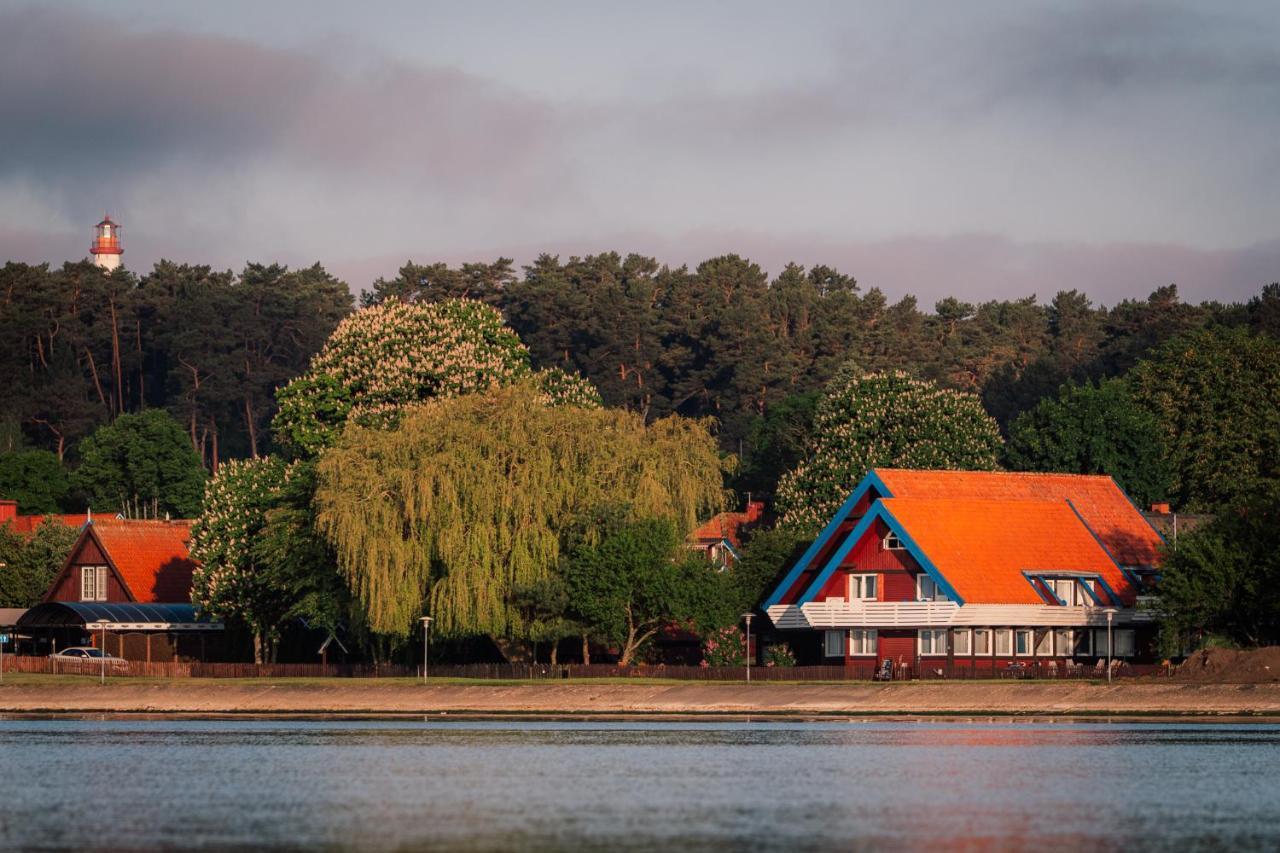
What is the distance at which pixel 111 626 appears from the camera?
4235 inches

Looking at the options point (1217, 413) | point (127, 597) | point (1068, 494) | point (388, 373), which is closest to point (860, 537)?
point (1068, 494)

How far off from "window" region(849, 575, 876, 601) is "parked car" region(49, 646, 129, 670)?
32.7 metres

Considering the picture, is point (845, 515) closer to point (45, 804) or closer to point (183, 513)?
point (45, 804)

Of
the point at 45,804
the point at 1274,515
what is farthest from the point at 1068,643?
the point at 45,804

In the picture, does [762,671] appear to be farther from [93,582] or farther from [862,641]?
[93,582]

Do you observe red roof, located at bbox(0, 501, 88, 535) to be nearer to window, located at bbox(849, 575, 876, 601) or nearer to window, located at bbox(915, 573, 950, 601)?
window, located at bbox(849, 575, 876, 601)

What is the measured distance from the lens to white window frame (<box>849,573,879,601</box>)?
93.6 metres

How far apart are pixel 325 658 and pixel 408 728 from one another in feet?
90.2

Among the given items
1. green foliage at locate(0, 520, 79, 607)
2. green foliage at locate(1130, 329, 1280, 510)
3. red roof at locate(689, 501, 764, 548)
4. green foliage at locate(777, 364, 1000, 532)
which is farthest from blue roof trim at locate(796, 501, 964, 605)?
green foliage at locate(0, 520, 79, 607)

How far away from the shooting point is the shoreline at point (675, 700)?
257ft

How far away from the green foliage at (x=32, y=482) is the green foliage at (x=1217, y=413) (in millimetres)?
75517

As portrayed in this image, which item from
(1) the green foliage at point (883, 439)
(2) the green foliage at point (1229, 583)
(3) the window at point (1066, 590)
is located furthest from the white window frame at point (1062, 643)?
(1) the green foliage at point (883, 439)

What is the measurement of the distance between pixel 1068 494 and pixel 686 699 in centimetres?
2504

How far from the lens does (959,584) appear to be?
90375mm
